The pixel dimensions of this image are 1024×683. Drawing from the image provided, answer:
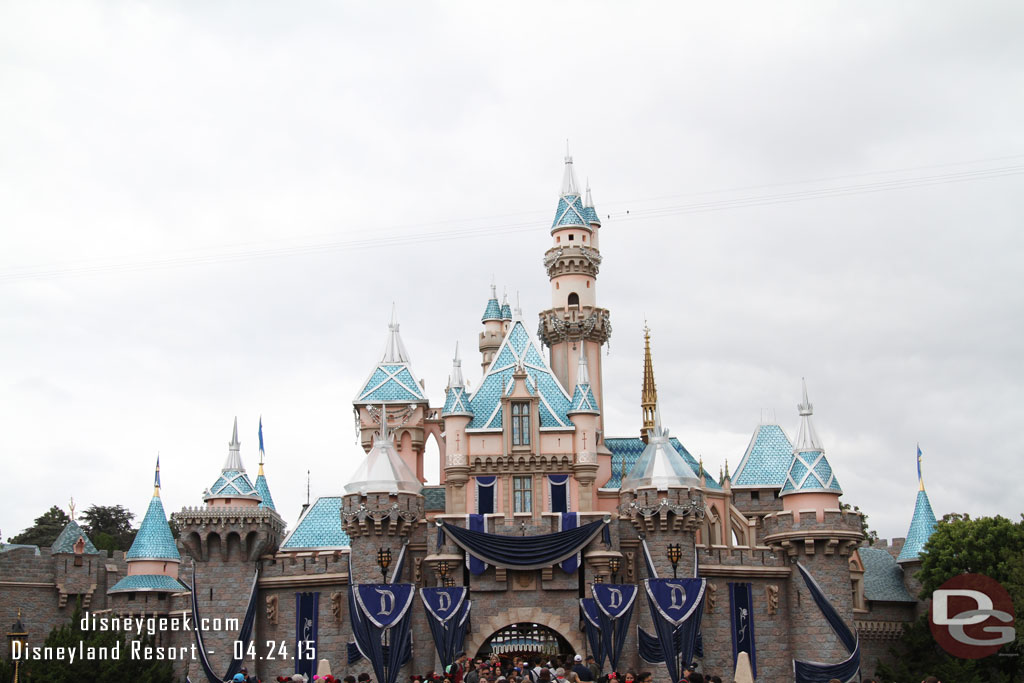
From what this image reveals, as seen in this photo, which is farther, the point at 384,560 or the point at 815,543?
the point at 815,543

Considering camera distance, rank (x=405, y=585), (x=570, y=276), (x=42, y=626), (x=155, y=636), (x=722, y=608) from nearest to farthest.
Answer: (x=405, y=585) < (x=722, y=608) < (x=155, y=636) < (x=42, y=626) < (x=570, y=276)

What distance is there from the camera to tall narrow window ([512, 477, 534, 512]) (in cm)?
4634

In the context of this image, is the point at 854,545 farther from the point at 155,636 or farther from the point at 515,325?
the point at 155,636

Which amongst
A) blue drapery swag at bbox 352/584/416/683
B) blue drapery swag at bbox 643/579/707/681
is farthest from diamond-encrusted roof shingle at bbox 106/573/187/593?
blue drapery swag at bbox 643/579/707/681

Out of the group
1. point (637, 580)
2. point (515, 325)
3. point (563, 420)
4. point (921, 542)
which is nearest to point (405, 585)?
point (637, 580)

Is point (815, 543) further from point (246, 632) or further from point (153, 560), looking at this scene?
point (153, 560)

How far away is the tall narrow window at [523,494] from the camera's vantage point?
46344 millimetres

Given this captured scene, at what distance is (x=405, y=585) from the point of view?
3903 centimetres

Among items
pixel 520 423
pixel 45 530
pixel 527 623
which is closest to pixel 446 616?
pixel 527 623

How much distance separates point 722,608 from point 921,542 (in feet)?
41.5

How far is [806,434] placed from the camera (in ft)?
148

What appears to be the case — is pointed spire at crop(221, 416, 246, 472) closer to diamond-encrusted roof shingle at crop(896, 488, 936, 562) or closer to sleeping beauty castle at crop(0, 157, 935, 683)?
sleeping beauty castle at crop(0, 157, 935, 683)

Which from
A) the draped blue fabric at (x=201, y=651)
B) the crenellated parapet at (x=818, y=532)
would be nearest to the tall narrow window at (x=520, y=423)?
the crenellated parapet at (x=818, y=532)

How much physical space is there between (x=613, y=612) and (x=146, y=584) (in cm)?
2126
